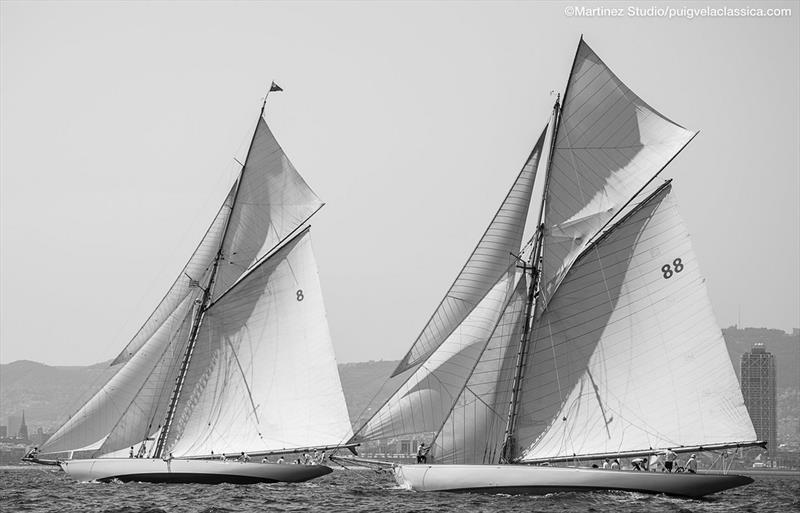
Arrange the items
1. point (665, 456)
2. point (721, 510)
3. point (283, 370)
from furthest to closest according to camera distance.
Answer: point (283, 370)
point (665, 456)
point (721, 510)

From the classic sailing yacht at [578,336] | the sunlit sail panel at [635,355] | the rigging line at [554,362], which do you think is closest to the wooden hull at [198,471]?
the classic sailing yacht at [578,336]

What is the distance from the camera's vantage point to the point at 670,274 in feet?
170

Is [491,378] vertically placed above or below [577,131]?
below

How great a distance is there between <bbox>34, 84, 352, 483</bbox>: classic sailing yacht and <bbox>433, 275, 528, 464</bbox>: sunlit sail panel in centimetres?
952

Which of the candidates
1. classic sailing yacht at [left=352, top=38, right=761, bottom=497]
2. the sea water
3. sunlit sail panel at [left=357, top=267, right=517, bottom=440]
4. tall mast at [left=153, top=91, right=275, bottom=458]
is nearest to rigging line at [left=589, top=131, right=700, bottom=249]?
classic sailing yacht at [left=352, top=38, right=761, bottom=497]

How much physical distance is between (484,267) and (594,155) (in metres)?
7.03

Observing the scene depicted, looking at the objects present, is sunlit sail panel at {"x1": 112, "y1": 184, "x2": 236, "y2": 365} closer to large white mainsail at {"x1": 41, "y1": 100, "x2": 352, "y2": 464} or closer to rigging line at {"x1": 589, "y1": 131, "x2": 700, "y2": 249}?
large white mainsail at {"x1": 41, "y1": 100, "x2": 352, "y2": 464}

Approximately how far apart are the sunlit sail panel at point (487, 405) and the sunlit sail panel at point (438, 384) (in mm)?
490

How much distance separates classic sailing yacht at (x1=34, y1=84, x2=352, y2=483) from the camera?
6238 cm

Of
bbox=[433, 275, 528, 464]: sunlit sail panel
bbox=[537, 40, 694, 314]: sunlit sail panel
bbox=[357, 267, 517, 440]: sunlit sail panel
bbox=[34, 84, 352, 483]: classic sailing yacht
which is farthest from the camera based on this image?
bbox=[34, 84, 352, 483]: classic sailing yacht

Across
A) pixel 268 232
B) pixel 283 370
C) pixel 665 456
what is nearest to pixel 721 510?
pixel 665 456

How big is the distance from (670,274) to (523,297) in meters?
6.73

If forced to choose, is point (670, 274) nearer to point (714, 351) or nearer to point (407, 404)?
point (714, 351)

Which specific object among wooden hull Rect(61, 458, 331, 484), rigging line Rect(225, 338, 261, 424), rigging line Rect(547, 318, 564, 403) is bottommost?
wooden hull Rect(61, 458, 331, 484)
